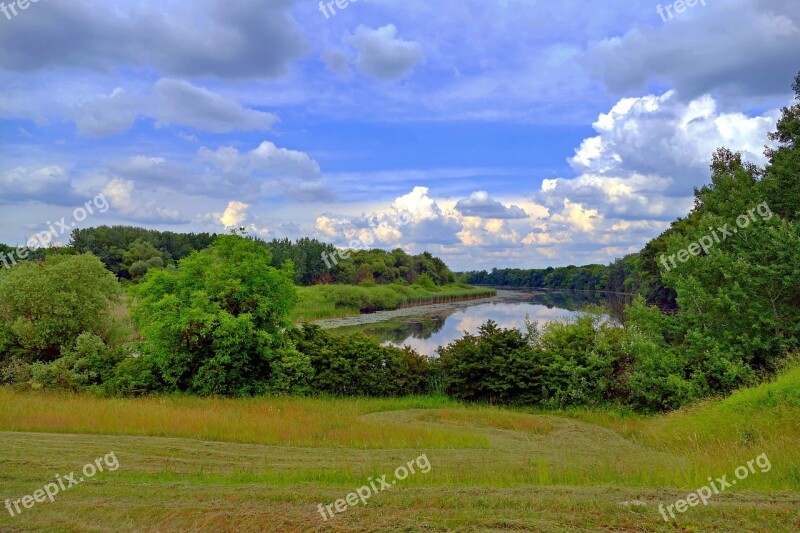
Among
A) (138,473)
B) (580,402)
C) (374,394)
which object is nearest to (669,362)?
(580,402)

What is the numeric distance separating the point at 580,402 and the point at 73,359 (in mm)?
17322

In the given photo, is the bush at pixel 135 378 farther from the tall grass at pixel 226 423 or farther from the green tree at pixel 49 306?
the green tree at pixel 49 306

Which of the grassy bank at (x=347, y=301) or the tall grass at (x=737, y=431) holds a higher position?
the grassy bank at (x=347, y=301)

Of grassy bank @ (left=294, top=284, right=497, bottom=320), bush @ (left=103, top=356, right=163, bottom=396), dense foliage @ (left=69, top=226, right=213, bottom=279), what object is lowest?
bush @ (left=103, top=356, right=163, bottom=396)

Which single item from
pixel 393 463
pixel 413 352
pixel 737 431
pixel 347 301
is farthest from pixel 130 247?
pixel 737 431

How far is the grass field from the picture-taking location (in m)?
6.18

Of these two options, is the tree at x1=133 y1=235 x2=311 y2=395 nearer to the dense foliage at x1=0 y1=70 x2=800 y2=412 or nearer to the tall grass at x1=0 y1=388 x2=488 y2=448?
the dense foliage at x1=0 y1=70 x2=800 y2=412

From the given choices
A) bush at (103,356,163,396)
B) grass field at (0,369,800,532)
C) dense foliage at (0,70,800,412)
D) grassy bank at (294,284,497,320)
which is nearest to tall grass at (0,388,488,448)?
grass field at (0,369,800,532)

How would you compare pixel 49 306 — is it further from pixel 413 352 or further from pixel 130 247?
pixel 130 247

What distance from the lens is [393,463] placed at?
30.8 feet

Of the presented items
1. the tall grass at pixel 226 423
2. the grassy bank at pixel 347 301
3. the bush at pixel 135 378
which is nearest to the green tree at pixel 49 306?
the bush at pixel 135 378

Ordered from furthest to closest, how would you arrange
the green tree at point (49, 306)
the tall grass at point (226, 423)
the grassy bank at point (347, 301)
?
the grassy bank at point (347, 301) → the green tree at point (49, 306) → the tall grass at point (226, 423)

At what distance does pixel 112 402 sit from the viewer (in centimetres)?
1530

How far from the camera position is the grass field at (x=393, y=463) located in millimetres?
6176
